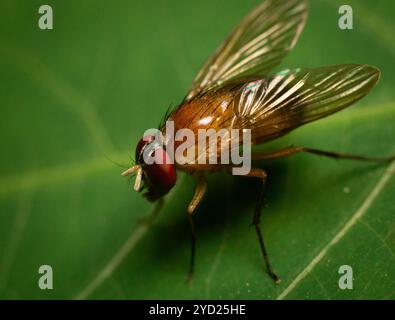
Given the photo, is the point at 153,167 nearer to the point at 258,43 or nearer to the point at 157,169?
the point at 157,169

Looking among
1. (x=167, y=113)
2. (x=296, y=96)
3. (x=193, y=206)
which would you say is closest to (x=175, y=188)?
(x=193, y=206)

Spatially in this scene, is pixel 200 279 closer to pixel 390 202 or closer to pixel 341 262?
pixel 341 262

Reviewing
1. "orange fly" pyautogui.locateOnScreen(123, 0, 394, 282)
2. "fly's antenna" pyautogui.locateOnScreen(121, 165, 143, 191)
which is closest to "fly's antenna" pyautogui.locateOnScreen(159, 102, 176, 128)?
"orange fly" pyautogui.locateOnScreen(123, 0, 394, 282)

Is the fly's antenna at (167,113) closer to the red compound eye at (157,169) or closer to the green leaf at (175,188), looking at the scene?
the green leaf at (175,188)

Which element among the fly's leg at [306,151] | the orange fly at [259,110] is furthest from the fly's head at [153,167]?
the fly's leg at [306,151]

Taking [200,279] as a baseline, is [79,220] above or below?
above
